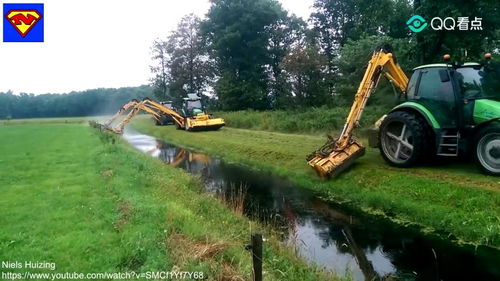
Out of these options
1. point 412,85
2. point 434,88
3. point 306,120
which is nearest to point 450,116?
point 434,88

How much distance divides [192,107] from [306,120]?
1245 cm

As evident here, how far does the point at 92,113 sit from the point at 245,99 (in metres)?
69.4

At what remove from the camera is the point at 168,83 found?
5722 centimetres

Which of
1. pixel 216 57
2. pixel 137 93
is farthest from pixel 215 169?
pixel 137 93

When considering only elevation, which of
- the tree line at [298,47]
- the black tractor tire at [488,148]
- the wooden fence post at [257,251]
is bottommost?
the wooden fence post at [257,251]

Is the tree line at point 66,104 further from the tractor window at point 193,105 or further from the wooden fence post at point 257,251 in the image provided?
the wooden fence post at point 257,251

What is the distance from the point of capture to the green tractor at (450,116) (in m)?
9.98

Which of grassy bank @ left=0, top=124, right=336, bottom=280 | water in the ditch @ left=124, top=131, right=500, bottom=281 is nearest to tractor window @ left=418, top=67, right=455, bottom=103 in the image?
water in the ditch @ left=124, top=131, right=500, bottom=281

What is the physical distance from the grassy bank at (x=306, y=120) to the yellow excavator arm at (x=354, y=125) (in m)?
8.35

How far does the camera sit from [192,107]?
35156 millimetres

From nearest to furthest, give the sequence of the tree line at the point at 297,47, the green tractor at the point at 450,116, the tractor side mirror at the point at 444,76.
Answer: the green tractor at the point at 450,116 < the tractor side mirror at the point at 444,76 < the tree line at the point at 297,47

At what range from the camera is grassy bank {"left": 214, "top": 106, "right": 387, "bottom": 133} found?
22.0 meters

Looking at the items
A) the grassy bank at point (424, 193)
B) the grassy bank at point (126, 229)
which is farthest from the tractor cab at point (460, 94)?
the grassy bank at point (126, 229)

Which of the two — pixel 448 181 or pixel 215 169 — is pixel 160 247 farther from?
pixel 215 169
